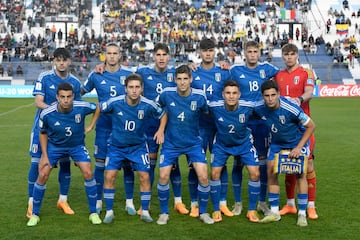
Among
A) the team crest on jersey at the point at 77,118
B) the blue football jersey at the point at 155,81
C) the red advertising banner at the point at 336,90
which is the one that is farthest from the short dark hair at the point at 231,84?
the red advertising banner at the point at 336,90

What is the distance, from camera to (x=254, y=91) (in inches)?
309

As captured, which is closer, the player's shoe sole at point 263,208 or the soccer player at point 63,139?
the soccer player at point 63,139

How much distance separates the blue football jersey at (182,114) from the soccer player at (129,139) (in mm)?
166

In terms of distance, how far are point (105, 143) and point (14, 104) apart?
70.1 feet

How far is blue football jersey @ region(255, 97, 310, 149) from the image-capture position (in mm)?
7188

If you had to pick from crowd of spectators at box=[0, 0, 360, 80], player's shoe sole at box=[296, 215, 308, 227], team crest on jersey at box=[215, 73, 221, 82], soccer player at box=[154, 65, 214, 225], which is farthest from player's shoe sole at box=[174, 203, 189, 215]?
crowd of spectators at box=[0, 0, 360, 80]

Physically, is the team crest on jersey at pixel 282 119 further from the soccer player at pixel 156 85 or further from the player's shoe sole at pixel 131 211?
the player's shoe sole at pixel 131 211

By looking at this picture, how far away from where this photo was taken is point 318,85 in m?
34.2

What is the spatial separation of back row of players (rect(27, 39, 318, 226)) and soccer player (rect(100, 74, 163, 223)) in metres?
0.01

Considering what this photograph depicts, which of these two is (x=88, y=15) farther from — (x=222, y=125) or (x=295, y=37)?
(x=222, y=125)

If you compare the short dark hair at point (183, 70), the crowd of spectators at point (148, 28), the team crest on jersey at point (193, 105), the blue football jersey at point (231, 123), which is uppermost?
the crowd of spectators at point (148, 28)

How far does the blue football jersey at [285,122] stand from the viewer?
23.6 feet

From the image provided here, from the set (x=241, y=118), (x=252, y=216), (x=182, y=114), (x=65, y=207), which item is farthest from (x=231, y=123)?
(x=65, y=207)

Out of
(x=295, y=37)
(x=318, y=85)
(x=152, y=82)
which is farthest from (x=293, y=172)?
(x=295, y=37)
